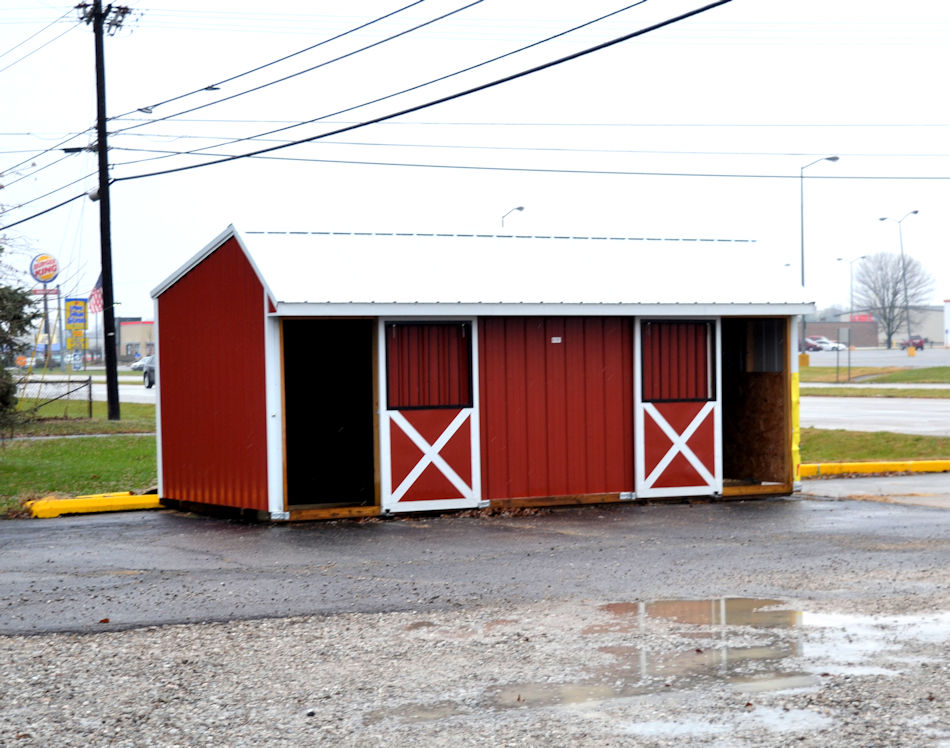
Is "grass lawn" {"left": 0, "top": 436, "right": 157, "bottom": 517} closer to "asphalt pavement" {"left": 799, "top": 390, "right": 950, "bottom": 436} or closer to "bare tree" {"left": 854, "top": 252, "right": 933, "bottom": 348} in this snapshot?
"asphalt pavement" {"left": 799, "top": 390, "right": 950, "bottom": 436}

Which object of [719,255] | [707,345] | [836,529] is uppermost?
[719,255]

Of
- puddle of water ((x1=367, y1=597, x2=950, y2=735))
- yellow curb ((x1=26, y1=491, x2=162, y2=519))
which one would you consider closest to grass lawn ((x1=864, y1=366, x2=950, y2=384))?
yellow curb ((x1=26, y1=491, x2=162, y2=519))

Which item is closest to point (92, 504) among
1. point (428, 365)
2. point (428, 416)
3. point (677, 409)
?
point (428, 416)

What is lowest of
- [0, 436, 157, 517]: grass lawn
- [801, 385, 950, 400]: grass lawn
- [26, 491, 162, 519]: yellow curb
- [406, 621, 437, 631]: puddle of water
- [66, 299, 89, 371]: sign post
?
[406, 621, 437, 631]: puddle of water

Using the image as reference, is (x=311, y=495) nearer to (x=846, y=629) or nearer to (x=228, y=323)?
(x=228, y=323)

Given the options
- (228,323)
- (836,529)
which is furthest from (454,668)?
(228,323)

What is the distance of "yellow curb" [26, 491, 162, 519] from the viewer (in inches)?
575

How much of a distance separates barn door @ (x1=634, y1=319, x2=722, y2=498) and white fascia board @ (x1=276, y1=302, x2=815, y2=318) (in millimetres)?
375

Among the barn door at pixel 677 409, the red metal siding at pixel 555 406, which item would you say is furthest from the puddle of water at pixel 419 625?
the barn door at pixel 677 409

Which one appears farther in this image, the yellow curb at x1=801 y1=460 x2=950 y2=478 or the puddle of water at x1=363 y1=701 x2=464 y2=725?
the yellow curb at x1=801 y1=460 x2=950 y2=478

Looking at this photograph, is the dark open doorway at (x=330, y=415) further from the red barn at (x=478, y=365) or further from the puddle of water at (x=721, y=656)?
the puddle of water at (x=721, y=656)

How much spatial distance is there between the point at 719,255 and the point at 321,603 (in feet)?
30.5

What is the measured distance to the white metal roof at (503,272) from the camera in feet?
44.5

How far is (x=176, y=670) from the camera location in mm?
7012
